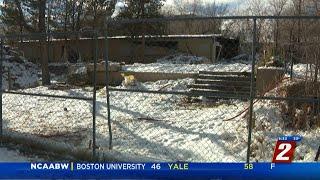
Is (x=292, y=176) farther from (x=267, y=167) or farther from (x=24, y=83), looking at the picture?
(x=24, y=83)

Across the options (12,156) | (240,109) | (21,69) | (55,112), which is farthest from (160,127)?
(21,69)

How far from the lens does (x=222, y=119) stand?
11094mm

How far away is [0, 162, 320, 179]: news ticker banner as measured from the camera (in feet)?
16.2

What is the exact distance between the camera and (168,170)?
532 cm

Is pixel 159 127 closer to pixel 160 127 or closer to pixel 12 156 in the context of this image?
pixel 160 127

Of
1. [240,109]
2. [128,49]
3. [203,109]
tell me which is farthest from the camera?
[128,49]


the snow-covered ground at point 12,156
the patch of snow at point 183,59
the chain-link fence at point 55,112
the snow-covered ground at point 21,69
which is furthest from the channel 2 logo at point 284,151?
the snow-covered ground at point 21,69

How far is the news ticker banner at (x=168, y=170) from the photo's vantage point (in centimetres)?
495

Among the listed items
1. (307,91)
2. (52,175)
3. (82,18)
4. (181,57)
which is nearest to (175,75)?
(307,91)

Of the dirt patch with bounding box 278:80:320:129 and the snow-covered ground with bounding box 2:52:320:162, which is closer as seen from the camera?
the snow-covered ground with bounding box 2:52:320:162

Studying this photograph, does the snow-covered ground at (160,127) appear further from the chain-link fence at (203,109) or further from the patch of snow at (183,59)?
the patch of snow at (183,59)

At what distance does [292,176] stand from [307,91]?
569 centimetres

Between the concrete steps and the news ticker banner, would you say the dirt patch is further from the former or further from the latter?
the news ticker banner

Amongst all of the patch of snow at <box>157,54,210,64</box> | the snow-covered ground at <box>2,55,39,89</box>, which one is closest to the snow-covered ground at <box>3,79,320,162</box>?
the patch of snow at <box>157,54,210,64</box>
